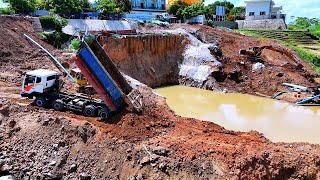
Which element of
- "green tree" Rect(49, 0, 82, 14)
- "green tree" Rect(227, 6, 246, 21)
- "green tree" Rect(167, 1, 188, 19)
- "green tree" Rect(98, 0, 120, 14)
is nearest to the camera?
"green tree" Rect(49, 0, 82, 14)

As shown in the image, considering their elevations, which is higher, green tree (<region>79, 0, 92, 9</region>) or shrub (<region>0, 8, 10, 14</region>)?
green tree (<region>79, 0, 92, 9</region>)

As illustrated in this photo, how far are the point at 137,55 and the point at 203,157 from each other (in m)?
19.6

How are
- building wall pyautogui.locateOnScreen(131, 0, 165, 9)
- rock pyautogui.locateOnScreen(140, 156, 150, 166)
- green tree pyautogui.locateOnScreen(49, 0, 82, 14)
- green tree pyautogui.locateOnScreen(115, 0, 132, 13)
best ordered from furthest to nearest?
building wall pyautogui.locateOnScreen(131, 0, 165, 9), green tree pyautogui.locateOnScreen(115, 0, 132, 13), green tree pyautogui.locateOnScreen(49, 0, 82, 14), rock pyautogui.locateOnScreen(140, 156, 150, 166)

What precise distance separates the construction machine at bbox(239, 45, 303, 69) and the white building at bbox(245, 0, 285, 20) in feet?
74.7

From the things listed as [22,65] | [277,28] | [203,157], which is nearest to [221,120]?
[203,157]

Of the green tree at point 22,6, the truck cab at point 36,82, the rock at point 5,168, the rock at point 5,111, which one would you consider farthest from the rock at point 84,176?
the green tree at point 22,6

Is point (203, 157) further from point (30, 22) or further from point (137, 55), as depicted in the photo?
point (30, 22)

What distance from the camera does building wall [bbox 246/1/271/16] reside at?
5777 cm

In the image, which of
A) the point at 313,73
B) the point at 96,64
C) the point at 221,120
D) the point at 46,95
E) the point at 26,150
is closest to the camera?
the point at 26,150

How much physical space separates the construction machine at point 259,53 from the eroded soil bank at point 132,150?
18144 mm

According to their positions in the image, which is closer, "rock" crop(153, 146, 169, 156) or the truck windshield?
"rock" crop(153, 146, 169, 156)

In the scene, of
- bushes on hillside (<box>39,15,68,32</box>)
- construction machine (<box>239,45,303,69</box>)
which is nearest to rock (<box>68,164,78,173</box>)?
bushes on hillside (<box>39,15,68,32</box>)

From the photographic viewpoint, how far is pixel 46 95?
56.6 ft

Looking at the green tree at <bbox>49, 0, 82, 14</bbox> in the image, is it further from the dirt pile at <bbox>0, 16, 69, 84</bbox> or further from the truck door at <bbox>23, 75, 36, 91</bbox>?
the truck door at <bbox>23, 75, 36, 91</bbox>
